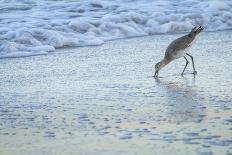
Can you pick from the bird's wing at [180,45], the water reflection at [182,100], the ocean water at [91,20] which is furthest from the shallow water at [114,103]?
the ocean water at [91,20]

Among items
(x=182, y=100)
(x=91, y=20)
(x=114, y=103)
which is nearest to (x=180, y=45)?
(x=182, y=100)

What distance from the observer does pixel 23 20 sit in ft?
39.2

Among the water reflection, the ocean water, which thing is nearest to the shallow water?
the water reflection

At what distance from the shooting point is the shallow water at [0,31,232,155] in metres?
4.78

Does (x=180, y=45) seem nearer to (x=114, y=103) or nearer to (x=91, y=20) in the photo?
(x=114, y=103)

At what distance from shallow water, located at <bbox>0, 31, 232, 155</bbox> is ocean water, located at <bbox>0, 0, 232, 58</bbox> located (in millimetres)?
635

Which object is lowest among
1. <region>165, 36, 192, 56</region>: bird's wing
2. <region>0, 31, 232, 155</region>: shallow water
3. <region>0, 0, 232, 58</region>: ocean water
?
<region>0, 31, 232, 155</region>: shallow water

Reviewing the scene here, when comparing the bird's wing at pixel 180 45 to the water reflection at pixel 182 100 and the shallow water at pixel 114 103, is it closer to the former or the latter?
the shallow water at pixel 114 103

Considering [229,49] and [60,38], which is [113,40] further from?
[229,49]

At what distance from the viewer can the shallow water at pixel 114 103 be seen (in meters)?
4.78

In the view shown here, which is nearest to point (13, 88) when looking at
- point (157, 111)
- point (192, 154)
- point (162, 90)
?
point (162, 90)

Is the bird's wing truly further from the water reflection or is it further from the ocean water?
the ocean water

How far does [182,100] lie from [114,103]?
0.62 meters

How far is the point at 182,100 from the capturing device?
6.43m
